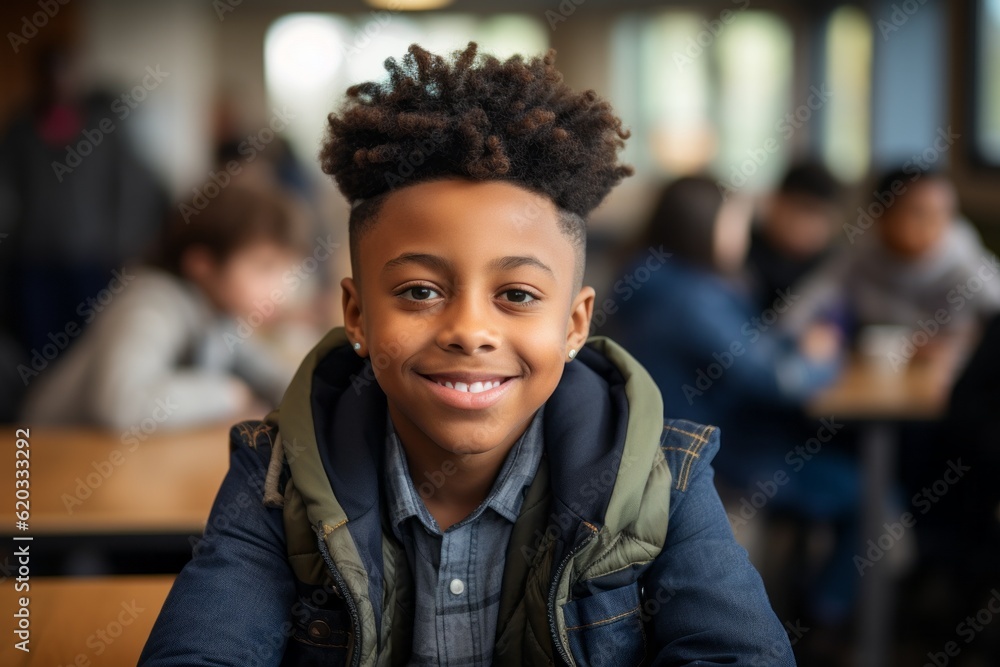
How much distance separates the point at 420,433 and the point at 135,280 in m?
1.65

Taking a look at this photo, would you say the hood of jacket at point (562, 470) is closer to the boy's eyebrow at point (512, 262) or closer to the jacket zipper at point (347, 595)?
the jacket zipper at point (347, 595)

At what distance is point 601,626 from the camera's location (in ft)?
3.50

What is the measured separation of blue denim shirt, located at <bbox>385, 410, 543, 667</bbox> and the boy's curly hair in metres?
0.29

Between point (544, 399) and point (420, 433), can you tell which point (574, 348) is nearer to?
point (544, 399)

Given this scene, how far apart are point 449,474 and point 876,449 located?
6.96 feet

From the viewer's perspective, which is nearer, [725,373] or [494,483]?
[494,483]

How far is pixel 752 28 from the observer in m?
9.43

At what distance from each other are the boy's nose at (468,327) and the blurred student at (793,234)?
12.1ft

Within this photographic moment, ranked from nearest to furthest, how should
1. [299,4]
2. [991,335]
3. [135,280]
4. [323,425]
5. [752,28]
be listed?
[323,425] → [991,335] → [135,280] → [752,28] → [299,4]

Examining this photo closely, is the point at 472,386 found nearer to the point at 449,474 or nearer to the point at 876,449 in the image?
the point at 449,474

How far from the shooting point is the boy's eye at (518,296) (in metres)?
1.06

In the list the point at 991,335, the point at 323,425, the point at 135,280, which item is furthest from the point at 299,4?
the point at 323,425

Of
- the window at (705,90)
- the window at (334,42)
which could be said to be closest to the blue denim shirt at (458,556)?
the window at (705,90)

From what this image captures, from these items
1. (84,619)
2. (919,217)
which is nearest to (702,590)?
(84,619)
